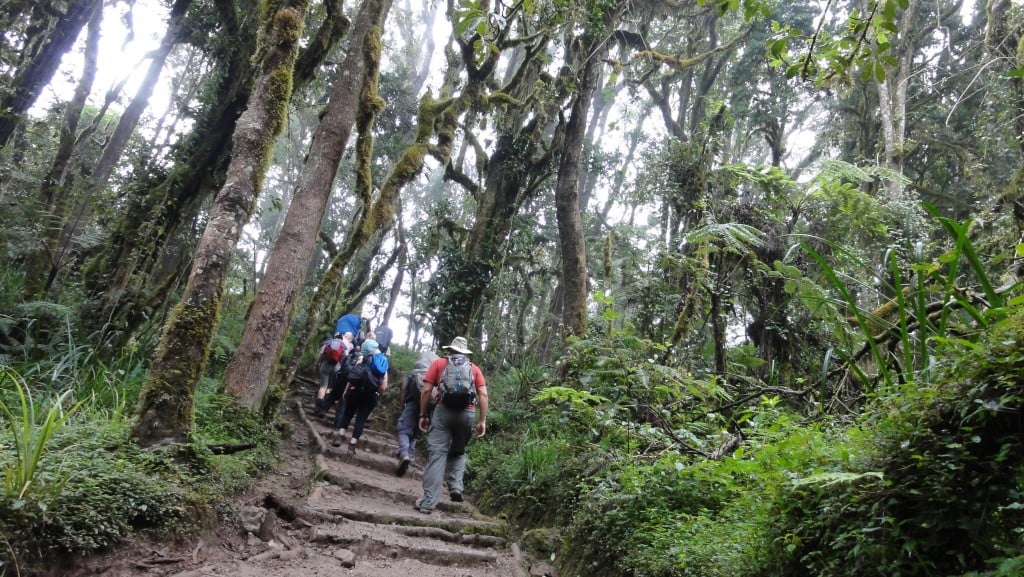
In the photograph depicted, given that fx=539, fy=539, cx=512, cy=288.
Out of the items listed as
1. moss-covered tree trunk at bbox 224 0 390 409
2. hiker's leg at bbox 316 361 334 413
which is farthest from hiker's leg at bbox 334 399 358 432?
moss-covered tree trunk at bbox 224 0 390 409

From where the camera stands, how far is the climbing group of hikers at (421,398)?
6.56 metres

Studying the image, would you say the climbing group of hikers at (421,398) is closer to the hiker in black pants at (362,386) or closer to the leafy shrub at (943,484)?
the hiker in black pants at (362,386)

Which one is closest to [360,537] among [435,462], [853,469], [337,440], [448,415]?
[435,462]

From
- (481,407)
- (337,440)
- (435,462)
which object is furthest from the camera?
(337,440)

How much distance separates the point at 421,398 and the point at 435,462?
2.84ft

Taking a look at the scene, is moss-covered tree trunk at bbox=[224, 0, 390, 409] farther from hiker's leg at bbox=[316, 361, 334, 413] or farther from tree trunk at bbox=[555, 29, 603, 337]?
tree trunk at bbox=[555, 29, 603, 337]

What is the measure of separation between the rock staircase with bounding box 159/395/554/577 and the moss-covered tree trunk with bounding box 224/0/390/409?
1564 mm

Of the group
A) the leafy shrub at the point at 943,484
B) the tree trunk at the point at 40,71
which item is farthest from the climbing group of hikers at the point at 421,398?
the tree trunk at the point at 40,71

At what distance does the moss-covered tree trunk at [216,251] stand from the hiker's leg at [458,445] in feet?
9.91

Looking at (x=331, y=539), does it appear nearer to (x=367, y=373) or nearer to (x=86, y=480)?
(x=86, y=480)

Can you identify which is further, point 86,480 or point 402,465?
point 402,465

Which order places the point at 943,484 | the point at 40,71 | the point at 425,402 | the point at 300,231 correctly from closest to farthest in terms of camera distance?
1. the point at 943,484
2. the point at 425,402
3. the point at 40,71
4. the point at 300,231

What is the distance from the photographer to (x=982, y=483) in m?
1.93

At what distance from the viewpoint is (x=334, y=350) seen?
955cm
